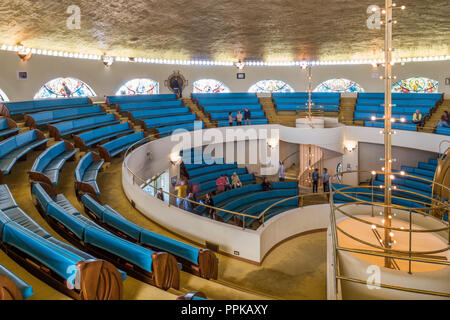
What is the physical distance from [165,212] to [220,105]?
1371 cm

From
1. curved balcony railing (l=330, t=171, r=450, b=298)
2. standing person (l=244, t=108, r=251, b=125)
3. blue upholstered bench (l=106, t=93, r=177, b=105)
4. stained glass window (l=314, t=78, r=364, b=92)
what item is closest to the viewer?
curved balcony railing (l=330, t=171, r=450, b=298)

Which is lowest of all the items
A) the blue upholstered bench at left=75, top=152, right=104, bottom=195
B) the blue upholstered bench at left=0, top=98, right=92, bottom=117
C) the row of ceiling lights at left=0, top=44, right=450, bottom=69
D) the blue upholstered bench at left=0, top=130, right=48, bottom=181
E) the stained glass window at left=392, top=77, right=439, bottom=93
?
the blue upholstered bench at left=75, top=152, right=104, bottom=195

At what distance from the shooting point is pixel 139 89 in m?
20.1

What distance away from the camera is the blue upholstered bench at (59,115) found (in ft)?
38.8

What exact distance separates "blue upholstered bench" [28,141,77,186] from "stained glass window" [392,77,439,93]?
61.3ft

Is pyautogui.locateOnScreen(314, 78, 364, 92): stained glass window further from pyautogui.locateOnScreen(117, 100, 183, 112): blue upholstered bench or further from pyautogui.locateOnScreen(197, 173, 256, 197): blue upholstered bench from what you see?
pyautogui.locateOnScreen(197, 173, 256, 197): blue upholstered bench

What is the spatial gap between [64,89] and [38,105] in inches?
130

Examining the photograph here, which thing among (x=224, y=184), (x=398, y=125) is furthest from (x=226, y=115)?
(x=398, y=125)

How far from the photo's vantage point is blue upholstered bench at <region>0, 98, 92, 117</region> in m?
12.0

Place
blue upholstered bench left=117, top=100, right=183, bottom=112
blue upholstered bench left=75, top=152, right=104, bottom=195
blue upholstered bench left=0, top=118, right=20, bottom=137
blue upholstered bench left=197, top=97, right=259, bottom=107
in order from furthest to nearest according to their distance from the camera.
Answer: blue upholstered bench left=197, top=97, right=259, bottom=107, blue upholstered bench left=117, top=100, right=183, bottom=112, blue upholstered bench left=0, top=118, right=20, bottom=137, blue upholstered bench left=75, top=152, right=104, bottom=195

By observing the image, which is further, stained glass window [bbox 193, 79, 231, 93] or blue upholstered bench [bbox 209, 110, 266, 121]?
stained glass window [bbox 193, 79, 231, 93]

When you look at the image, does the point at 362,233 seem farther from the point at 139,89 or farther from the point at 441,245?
the point at 139,89

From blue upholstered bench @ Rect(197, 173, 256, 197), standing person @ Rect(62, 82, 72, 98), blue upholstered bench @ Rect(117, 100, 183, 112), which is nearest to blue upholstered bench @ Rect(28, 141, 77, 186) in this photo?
blue upholstered bench @ Rect(197, 173, 256, 197)
